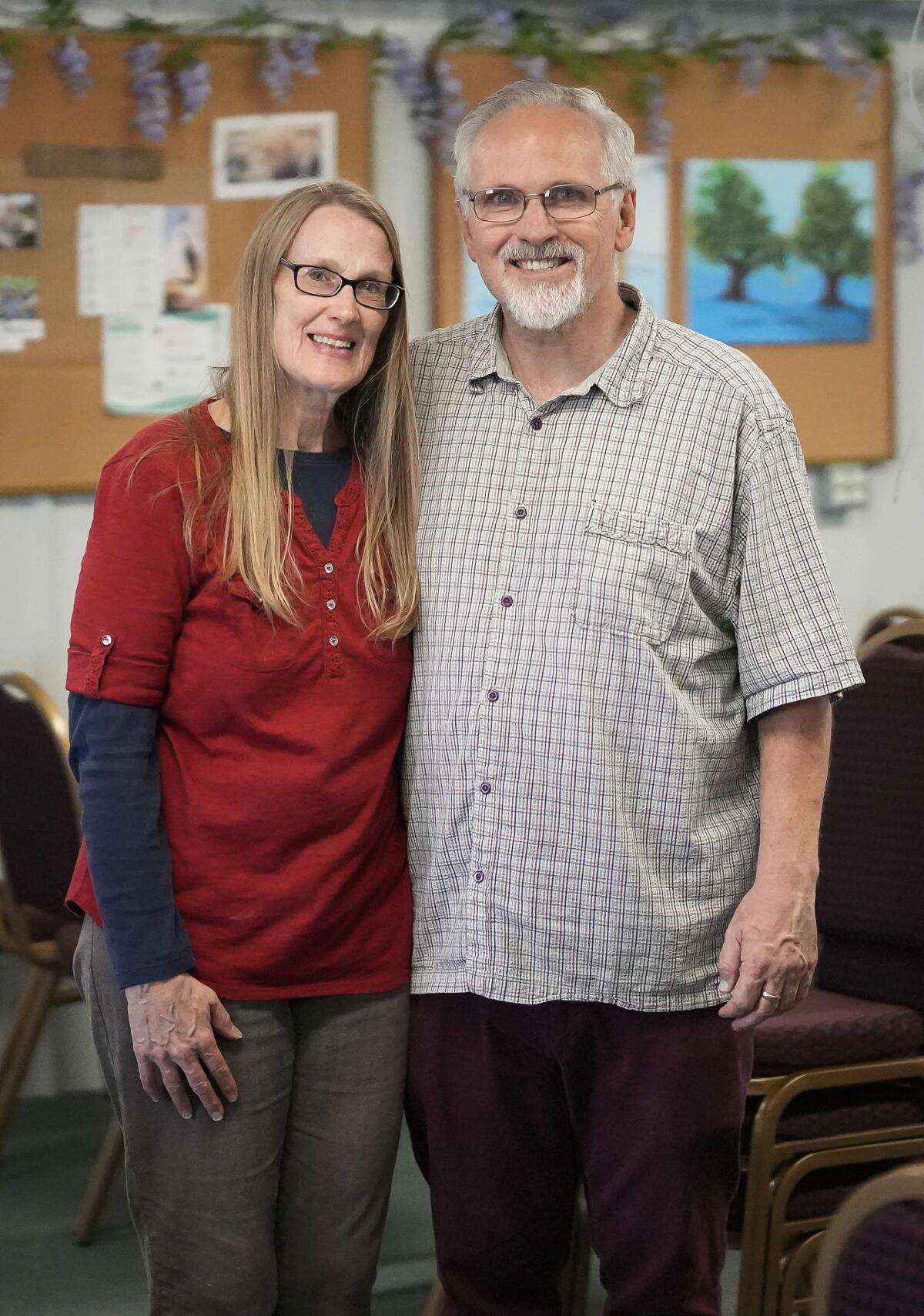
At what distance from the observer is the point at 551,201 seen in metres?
1.85

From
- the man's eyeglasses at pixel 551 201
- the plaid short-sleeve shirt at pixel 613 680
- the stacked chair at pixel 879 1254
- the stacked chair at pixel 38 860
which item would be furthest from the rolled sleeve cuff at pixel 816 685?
the stacked chair at pixel 38 860

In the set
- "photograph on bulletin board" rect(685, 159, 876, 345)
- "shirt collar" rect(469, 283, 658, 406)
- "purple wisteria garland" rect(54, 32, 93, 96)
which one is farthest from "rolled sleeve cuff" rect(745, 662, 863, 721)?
"purple wisteria garland" rect(54, 32, 93, 96)

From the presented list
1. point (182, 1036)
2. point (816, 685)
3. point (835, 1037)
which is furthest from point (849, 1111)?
point (182, 1036)

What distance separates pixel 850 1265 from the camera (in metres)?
0.92

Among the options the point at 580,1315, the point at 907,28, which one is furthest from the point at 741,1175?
the point at 907,28

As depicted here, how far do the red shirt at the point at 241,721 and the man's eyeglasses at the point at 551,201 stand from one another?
1.43 feet

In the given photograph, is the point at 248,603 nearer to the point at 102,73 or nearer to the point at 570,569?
the point at 570,569

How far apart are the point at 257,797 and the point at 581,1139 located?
22.5 inches

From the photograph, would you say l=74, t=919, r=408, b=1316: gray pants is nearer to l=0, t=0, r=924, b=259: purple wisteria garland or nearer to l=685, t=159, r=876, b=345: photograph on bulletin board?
l=0, t=0, r=924, b=259: purple wisteria garland

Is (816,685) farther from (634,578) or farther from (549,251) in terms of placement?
(549,251)

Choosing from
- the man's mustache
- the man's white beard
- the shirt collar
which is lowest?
the shirt collar

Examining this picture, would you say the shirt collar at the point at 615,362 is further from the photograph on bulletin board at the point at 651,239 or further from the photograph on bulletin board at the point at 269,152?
the photograph on bulletin board at the point at 651,239

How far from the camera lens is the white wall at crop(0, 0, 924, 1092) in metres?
3.61

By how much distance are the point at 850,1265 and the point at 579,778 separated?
87cm
